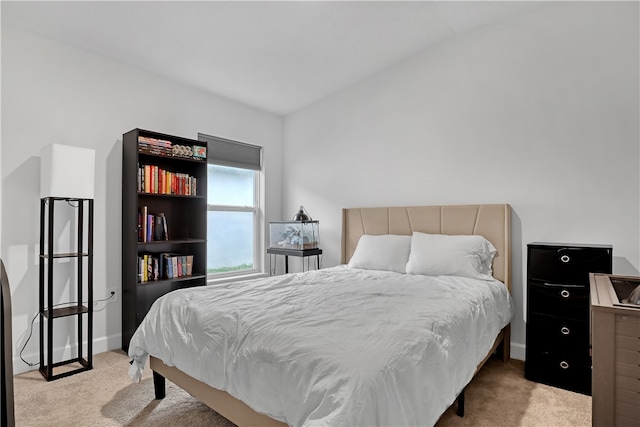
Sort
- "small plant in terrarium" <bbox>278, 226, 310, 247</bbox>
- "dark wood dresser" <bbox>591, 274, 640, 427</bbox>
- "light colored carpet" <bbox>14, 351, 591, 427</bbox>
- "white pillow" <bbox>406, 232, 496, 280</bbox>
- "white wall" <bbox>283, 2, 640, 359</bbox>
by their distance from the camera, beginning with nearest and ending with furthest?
"dark wood dresser" <bbox>591, 274, 640, 427</bbox> → "light colored carpet" <bbox>14, 351, 591, 427</bbox> → "white wall" <bbox>283, 2, 640, 359</bbox> → "white pillow" <bbox>406, 232, 496, 280</bbox> → "small plant in terrarium" <bbox>278, 226, 310, 247</bbox>

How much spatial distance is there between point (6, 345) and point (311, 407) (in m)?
0.87

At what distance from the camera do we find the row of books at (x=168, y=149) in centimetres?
306

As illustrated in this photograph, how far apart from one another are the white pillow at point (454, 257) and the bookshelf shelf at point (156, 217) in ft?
6.93

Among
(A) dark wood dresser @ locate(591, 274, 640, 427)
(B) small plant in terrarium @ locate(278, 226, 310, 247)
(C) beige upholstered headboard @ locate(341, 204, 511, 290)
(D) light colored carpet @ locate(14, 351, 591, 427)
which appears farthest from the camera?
(B) small plant in terrarium @ locate(278, 226, 310, 247)

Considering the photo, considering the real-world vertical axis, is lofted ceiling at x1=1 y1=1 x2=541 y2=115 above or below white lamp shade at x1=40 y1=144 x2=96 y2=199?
above

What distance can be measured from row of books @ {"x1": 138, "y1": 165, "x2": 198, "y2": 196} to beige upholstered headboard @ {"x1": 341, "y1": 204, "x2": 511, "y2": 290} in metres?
1.66

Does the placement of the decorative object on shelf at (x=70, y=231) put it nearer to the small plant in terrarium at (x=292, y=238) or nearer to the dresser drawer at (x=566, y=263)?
the small plant in terrarium at (x=292, y=238)

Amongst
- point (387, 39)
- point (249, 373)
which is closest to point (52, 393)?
point (249, 373)

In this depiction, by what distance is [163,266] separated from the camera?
3.30m

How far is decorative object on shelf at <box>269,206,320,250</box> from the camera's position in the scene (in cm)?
396

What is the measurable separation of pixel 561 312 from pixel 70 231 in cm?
379

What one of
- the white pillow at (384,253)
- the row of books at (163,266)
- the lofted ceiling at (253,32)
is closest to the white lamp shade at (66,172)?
the row of books at (163,266)

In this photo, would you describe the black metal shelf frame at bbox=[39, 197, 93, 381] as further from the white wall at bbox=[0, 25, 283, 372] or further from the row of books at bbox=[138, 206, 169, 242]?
the row of books at bbox=[138, 206, 169, 242]

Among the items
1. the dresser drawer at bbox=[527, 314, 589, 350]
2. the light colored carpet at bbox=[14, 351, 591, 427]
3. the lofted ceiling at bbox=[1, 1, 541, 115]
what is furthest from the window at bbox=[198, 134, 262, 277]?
the dresser drawer at bbox=[527, 314, 589, 350]
